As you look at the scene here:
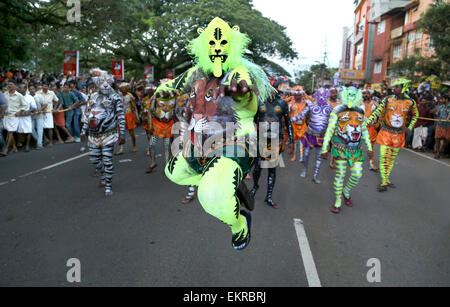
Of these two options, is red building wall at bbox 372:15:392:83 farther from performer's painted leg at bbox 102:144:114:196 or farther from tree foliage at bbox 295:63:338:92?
performer's painted leg at bbox 102:144:114:196

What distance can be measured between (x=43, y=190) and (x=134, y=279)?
3677mm

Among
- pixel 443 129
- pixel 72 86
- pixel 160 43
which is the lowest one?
pixel 443 129

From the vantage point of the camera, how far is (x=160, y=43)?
23.8 m

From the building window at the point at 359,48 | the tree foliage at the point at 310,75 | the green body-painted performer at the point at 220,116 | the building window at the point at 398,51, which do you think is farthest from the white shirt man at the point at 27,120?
the tree foliage at the point at 310,75

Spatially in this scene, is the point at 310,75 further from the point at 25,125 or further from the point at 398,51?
the point at 25,125

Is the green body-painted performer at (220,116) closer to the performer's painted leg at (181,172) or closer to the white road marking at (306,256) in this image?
the performer's painted leg at (181,172)

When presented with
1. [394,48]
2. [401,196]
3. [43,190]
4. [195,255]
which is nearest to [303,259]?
[195,255]

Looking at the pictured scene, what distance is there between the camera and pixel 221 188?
2699 mm

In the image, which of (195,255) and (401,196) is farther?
(401,196)

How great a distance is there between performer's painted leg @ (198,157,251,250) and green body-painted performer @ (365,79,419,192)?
14.7ft

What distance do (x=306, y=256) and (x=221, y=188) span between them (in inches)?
59.5

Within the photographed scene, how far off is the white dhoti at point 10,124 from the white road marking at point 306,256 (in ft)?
27.7

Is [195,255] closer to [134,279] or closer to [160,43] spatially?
[134,279]

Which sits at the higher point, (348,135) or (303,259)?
(348,135)
